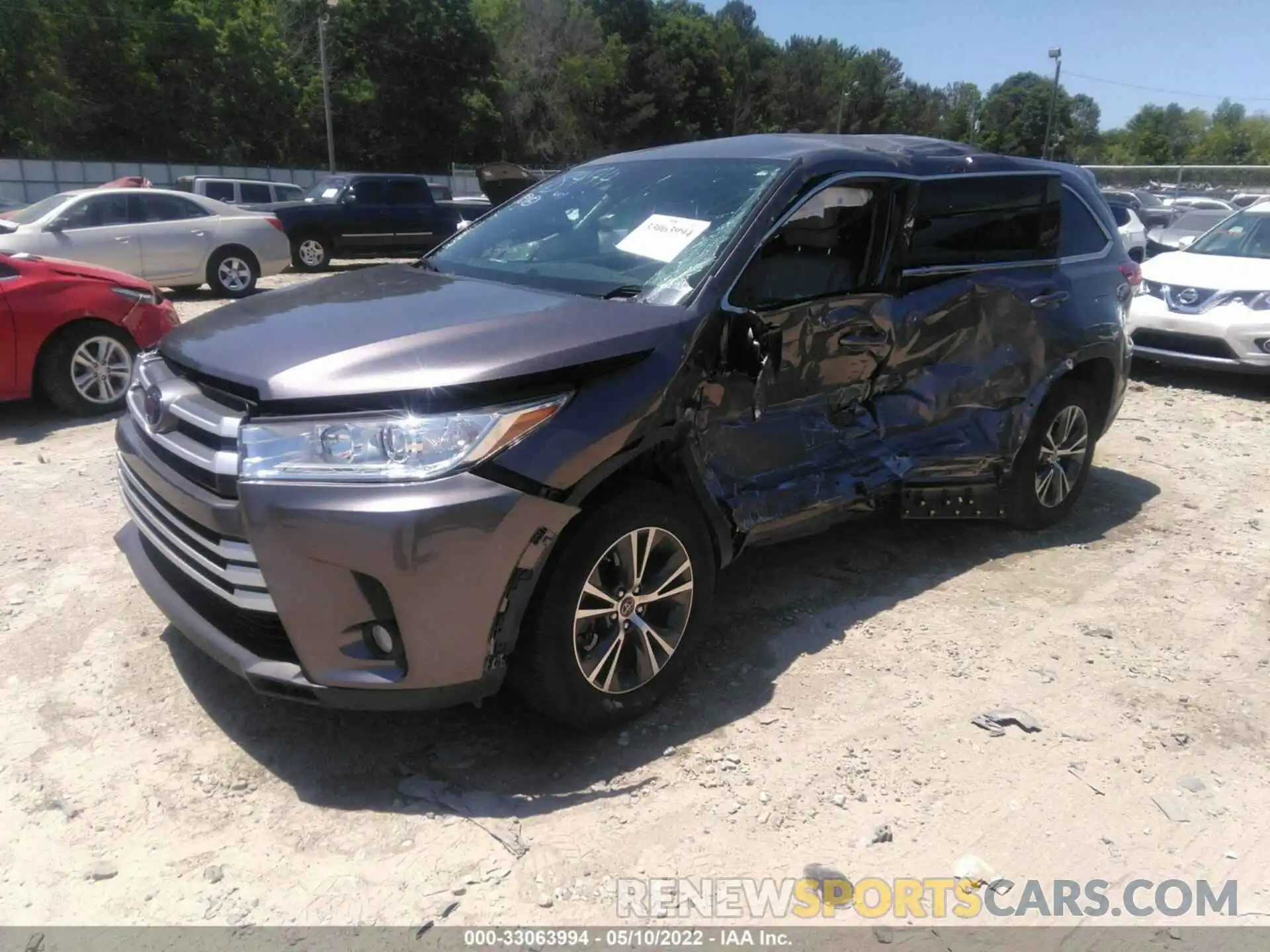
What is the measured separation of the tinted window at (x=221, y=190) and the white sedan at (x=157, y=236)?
20.8ft

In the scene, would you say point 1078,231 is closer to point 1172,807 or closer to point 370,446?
point 1172,807

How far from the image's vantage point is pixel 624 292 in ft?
11.2

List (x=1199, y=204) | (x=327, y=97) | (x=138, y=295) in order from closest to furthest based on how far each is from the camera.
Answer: (x=138, y=295) → (x=1199, y=204) → (x=327, y=97)

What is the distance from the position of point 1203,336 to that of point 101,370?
9153mm

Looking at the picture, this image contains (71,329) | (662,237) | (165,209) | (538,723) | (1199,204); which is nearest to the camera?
(538,723)

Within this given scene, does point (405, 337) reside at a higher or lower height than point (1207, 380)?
higher

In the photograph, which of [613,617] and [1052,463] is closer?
[613,617]

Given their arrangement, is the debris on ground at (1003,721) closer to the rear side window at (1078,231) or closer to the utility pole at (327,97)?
the rear side window at (1078,231)

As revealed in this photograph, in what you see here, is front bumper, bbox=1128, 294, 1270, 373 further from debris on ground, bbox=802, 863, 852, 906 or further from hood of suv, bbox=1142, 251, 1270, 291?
debris on ground, bbox=802, 863, 852, 906

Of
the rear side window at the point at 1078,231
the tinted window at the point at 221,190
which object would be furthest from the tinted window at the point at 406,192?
the rear side window at the point at 1078,231

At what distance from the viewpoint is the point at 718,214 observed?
365cm

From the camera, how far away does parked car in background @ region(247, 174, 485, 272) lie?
57.2 feet

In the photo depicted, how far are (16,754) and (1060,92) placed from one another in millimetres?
111075

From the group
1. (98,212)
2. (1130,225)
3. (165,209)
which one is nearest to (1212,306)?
(1130,225)
